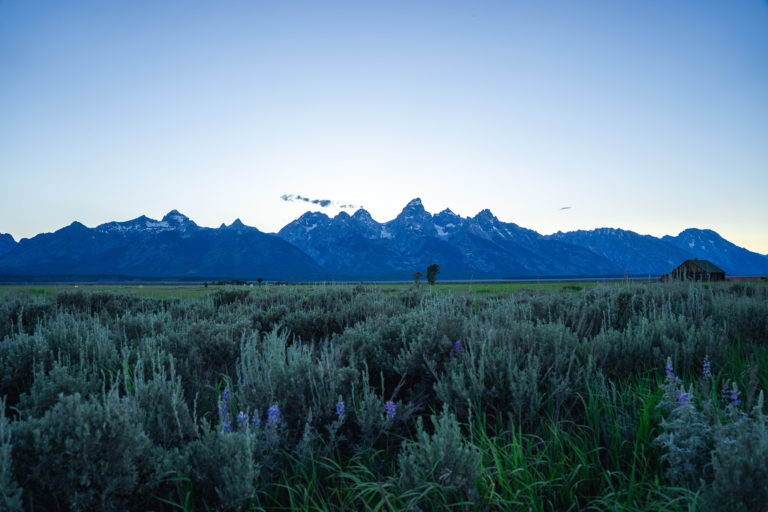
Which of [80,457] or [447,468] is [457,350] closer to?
[447,468]

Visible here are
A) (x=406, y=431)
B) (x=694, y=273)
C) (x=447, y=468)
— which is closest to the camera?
(x=447, y=468)

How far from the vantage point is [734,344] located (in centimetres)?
593

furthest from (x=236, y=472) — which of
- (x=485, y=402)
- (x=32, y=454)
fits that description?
(x=485, y=402)

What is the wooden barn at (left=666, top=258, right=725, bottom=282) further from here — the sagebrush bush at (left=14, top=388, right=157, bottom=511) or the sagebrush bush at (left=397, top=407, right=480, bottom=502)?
the sagebrush bush at (left=14, top=388, right=157, bottom=511)

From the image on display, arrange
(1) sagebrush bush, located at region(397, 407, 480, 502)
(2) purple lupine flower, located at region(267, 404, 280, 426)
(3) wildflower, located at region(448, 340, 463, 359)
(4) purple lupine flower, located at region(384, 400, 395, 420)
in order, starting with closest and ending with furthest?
1. (1) sagebrush bush, located at region(397, 407, 480, 502)
2. (2) purple lupine flower, located at region(267, 404, 280, 426)
3. (4) purple lupine flower, located at region(384, 400, 395, 420)
4. (3) wildflower, located at region(448, 340, 463, 359)

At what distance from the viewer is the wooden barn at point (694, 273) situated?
11.7m

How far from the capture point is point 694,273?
10172 millimetres

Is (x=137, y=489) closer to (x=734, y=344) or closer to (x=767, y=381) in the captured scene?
(x=767, y=381)

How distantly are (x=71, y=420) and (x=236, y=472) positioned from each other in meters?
1.04

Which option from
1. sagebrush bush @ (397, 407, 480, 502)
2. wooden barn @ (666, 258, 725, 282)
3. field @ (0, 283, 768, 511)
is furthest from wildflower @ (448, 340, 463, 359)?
wooden barn @ (666, 258, 725, 282)

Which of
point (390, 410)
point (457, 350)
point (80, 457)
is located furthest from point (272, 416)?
point (457, 350)

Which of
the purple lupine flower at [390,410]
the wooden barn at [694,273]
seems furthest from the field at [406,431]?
the wooden barn at [694,273]

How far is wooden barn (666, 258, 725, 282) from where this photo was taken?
11.7 meters

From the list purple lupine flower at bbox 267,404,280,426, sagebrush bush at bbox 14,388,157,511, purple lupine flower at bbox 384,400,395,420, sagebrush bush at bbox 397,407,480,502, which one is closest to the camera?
sagebrush bush at bbox 14,388,157,511
